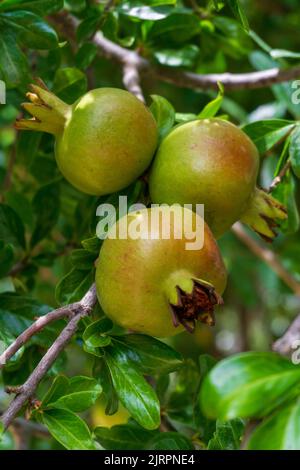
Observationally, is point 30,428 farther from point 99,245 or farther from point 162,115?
point 162,115

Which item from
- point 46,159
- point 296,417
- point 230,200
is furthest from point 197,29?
point 296,417

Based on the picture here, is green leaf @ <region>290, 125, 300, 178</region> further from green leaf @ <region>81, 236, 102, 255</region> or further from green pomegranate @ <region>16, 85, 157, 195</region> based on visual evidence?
green leaf @ <region>81, 236, 102, 255</region>

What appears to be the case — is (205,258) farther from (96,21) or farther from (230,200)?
(96,21)

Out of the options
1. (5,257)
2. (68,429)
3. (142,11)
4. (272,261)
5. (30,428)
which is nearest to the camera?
(68,429)

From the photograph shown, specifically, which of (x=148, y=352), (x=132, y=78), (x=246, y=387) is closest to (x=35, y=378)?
(x=148, y=352)

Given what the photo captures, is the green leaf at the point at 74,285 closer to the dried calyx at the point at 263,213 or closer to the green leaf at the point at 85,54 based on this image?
the dried calyx at the point at 263,213

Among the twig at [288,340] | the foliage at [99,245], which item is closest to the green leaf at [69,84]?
the foliage at [99,245]

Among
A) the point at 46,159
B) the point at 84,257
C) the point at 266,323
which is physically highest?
the point at 84,257
